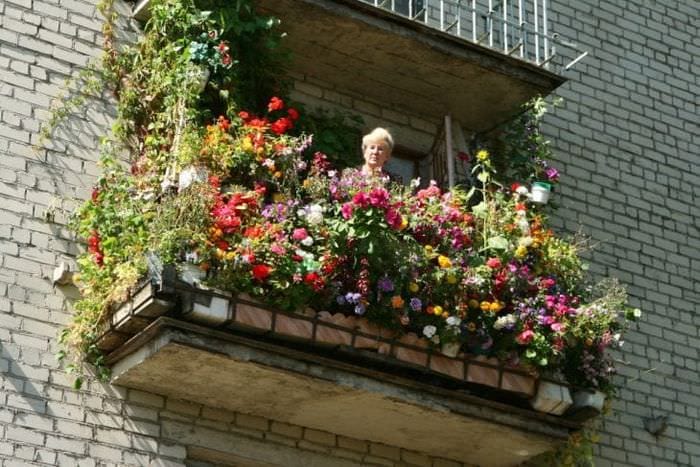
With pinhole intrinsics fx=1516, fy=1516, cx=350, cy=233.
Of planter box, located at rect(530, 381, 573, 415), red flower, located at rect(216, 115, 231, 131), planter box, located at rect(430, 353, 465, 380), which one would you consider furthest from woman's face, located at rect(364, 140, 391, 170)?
planter box, located at rect(530, 381, 573, 415)

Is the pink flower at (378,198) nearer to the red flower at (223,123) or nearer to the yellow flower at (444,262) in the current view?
the yellow flower at (444,262)

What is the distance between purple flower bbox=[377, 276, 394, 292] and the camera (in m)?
7.90

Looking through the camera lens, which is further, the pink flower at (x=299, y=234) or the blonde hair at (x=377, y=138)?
the blonde hair at (x=377, y=138)

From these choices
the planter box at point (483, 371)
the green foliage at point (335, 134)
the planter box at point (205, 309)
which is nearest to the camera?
the planter box at point (205, 309)

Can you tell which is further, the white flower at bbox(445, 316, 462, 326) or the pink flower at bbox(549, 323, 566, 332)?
the pink flower at bbox(549, 323, 566, 332)

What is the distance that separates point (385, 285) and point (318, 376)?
60 cm

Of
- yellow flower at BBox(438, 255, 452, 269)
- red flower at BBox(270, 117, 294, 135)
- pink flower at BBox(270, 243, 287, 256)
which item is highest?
red flower at BBox(270, 117, 294, 135)

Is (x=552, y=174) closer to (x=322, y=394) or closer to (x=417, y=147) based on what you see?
(x=417, y=147)

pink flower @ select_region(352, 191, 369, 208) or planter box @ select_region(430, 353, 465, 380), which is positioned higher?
pink flower @ select_region(352, 191, 369, 208)

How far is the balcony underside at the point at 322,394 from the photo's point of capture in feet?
24.7

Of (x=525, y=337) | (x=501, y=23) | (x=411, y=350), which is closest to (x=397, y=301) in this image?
(x=411, y=350)

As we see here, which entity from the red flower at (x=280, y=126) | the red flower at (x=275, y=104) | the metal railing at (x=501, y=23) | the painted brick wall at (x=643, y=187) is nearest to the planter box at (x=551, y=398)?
the painted brick wall at (x=643, y=187)

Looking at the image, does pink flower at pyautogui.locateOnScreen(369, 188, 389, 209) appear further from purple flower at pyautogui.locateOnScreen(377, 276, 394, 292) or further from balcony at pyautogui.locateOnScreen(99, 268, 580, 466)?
balcony at pyautogui.locateOnScreen(99, 268, 580, 466)

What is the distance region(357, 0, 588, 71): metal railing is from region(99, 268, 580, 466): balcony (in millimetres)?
2357
